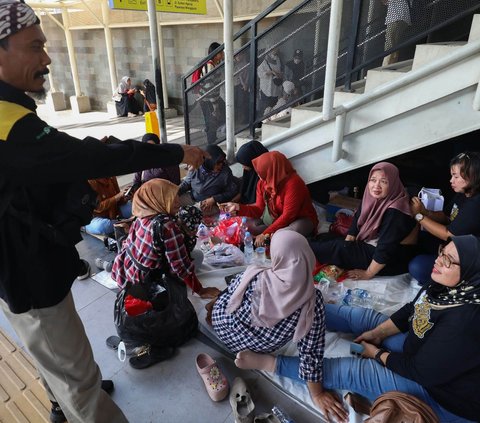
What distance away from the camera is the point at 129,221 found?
9.69 ft

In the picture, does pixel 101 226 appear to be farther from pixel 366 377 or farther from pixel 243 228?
pixel 366 377

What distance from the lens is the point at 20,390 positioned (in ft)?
6.42

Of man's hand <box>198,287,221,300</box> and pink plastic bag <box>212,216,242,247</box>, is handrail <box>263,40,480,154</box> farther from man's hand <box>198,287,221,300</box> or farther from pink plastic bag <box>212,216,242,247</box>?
man's hand <box>198,287,221,300</box>

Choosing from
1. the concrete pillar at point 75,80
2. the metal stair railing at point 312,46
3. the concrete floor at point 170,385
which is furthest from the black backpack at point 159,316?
the concrete pillar at point 75,80

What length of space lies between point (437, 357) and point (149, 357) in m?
1.52

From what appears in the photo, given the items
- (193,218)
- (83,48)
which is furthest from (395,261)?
(83,48)

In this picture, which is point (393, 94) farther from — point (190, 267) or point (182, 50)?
point (182, 50)

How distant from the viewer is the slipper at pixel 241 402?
5.61ft

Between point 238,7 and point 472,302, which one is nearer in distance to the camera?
point 472,302

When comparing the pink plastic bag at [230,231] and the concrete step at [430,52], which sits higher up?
the concrete step at [430,52]

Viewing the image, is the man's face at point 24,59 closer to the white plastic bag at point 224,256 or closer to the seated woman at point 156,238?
the seated woman at point 156,238

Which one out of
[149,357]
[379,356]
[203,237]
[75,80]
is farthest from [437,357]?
[75,80]

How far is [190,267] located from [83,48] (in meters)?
11.0

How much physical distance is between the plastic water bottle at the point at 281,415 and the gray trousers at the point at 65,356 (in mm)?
793
